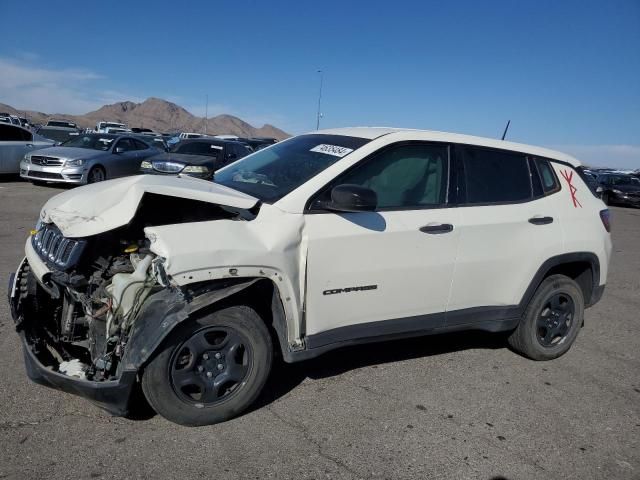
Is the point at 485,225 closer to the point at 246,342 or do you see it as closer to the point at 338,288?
the point at 338,288

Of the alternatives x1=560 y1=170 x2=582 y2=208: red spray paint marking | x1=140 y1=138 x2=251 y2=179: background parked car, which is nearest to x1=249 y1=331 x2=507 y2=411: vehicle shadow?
x1=560 y1=170 x2=582 y2=208: red spray paint marking

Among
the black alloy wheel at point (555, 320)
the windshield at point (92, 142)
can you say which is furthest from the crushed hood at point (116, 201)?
the windshield at point (92, 142)

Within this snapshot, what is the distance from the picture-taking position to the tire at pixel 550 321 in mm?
4391

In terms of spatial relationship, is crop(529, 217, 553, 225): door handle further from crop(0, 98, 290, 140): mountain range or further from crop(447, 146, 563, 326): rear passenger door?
crop(0, 98, 290, 140): mountain range

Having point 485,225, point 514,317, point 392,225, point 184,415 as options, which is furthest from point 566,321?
point 184,415

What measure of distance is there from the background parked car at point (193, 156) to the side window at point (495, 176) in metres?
7.97

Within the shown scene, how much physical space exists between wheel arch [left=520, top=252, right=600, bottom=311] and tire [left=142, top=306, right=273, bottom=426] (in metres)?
2.30

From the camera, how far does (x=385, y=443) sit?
123 inches

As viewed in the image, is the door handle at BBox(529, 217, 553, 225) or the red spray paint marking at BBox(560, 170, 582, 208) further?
the red spray paint marking at BBox(560, 170, 582, 208)

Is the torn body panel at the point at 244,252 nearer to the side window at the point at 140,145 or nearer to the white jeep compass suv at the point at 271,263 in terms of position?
the white jeep compass suv at the point at 271,263

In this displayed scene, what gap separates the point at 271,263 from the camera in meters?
3.02

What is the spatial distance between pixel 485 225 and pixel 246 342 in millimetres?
1962

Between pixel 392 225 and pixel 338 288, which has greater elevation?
pixel 392 225

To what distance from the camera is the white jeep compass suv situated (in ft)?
9.55
